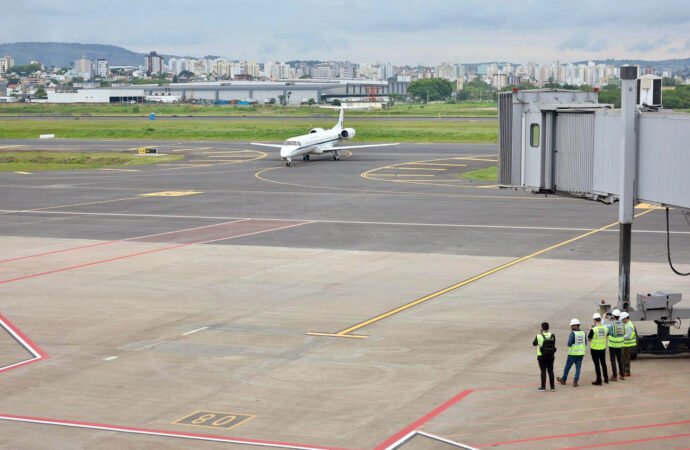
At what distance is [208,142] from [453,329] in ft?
371

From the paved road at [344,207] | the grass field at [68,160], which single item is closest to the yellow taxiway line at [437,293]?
the paved road at [344,207]

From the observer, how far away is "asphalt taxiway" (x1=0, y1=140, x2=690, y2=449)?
834 inches

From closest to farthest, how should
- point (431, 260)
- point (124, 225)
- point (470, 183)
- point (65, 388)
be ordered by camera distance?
1. point (65, 388)
2. point (431, 260)
3. point (124, 225)
4. point (470, 183)

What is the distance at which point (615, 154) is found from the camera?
2741 cm

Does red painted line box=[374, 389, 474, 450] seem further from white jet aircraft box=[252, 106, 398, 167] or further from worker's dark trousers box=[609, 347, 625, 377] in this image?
white jet aircraft box=[252, 106, 398, 167]

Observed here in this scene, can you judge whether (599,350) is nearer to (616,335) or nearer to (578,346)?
(578,346)

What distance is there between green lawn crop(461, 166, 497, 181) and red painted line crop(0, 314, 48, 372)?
2222 inches

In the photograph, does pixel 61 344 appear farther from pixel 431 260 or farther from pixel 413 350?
pixel 431 260

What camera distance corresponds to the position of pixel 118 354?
27594 millimetres

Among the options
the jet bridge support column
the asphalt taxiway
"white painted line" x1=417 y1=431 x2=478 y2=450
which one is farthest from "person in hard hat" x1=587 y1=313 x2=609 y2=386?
"white painted line" x1=417 y1=431 x2=478 y2=450

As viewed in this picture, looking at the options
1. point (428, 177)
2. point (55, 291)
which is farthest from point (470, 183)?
point (55, 291)

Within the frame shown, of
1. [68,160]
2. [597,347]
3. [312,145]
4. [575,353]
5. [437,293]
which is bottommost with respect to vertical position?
[437,293]

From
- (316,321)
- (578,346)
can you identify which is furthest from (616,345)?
(316,321)

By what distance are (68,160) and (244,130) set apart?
192 ft
